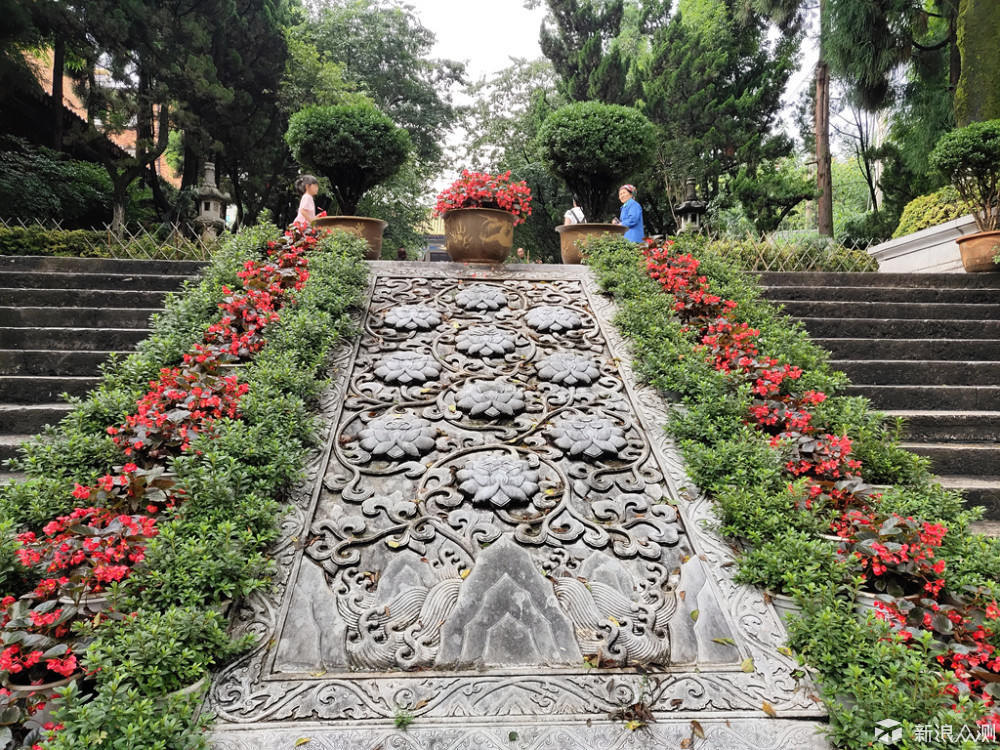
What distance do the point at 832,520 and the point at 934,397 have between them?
2.44m

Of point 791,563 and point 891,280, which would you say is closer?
point 791,563

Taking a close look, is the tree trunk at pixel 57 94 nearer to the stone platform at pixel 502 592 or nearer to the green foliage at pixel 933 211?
the stone platform at pixel 502 592

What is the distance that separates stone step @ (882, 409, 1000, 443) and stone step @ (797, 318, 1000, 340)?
4.30ft

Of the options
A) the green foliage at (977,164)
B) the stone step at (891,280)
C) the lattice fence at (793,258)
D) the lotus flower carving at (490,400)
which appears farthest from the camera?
the lattice fence at (793,258)

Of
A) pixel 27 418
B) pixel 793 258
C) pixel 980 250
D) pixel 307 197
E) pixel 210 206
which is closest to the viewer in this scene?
pixel 27 418

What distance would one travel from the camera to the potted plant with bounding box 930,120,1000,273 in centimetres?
554

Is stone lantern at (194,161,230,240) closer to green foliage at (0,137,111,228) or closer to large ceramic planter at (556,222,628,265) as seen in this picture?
green foliage at (0,137,111,228)

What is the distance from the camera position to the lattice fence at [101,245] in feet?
24.9

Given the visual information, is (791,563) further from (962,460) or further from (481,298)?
(481,298)

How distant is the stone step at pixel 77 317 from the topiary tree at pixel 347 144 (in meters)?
2.73

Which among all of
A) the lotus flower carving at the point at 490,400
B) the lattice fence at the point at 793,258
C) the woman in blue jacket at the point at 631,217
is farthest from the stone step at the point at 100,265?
the lattice fence at the point at 793,258

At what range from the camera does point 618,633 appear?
207cm

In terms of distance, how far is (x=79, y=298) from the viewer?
4.72 m

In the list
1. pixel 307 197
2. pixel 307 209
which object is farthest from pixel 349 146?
pixel 307 209
